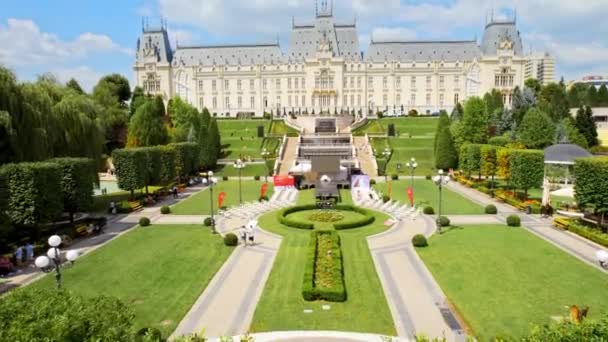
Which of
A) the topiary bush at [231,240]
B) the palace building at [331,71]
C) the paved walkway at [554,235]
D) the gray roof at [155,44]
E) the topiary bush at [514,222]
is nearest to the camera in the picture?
the paved walkway at [554,235]

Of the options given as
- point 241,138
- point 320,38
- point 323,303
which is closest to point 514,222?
point 323,303

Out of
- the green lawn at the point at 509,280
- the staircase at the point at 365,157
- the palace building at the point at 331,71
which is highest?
the palace building at the point at 331,71

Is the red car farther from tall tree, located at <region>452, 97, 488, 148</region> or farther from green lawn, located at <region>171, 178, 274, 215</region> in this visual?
tall tree, located at <region>452, 97, 488, 148</region>

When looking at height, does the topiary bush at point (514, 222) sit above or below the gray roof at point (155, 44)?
below

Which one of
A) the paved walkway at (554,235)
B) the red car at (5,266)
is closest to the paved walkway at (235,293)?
the red car at (5,266)

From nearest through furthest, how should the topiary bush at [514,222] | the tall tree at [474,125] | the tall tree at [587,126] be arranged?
1. the topiary bush at [514,222]
2. the tall tree at [474,125]
3. the tall tree at [587,126]

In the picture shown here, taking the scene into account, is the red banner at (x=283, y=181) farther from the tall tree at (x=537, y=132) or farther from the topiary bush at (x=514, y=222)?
the tall tree at (x=537, y=132)

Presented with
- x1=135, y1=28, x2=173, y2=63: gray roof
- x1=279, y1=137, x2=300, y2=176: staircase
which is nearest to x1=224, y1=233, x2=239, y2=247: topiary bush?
x1=279, y1=137, x2=300, y2=176: staircase

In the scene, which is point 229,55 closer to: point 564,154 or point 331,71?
point 331,71
